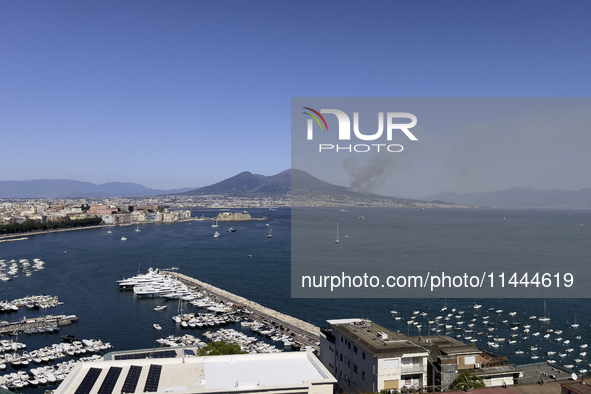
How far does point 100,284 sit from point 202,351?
33.4ft

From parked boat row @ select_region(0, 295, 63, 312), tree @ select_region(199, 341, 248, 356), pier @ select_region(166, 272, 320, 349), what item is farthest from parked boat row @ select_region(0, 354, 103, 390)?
parked boat row @ select_region(0, 295, 63, 312)

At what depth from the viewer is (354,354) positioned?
13.9 ft

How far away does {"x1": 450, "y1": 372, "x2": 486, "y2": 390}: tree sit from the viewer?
324cm

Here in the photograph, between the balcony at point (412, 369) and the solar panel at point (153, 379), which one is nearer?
the solar panel at point (153, 379)

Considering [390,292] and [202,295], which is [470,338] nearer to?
[390,292]

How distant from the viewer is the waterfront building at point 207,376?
A: 3115 mm

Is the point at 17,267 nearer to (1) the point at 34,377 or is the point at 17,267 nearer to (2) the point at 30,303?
(2) the point at 30,303

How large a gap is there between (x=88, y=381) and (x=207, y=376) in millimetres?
821

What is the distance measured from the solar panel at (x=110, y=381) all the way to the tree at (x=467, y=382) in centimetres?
240

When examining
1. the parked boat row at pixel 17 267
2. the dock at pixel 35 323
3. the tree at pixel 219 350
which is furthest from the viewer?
the parked boat row at pixel 17 267

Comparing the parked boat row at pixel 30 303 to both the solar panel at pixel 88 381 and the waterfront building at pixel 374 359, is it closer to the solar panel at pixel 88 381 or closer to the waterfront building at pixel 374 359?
the solar panel at pixel 88 381

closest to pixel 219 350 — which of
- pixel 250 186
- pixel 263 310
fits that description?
pixel 263 310

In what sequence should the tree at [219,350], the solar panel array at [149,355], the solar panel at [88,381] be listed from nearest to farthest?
the solar panel at [88,381]
the solar panel array at [149,355]
the tree at [219,350]

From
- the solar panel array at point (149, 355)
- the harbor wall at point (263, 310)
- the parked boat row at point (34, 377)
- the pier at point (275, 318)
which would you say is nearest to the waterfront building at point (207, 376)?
the solar panel array at point (149, 355)
